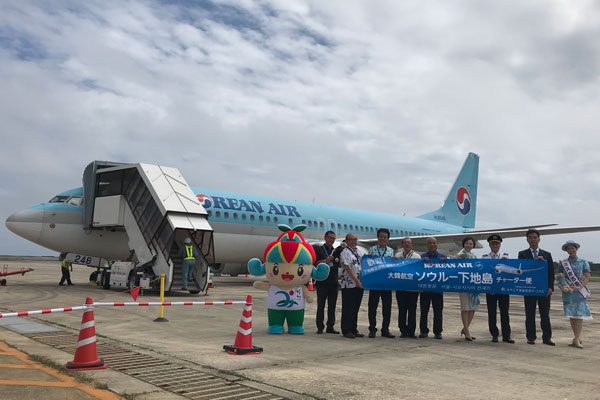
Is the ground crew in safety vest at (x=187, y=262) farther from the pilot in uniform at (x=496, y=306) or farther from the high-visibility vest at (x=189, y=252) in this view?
the pilot in uniform at (x=496, y=306)

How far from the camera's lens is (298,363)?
5746 millimetres

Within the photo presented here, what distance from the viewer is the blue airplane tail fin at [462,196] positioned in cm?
3459

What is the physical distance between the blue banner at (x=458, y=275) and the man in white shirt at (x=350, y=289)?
18 cm

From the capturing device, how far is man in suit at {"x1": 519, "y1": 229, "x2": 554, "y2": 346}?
7.73 meters

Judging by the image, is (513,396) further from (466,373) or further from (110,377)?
(110,377)

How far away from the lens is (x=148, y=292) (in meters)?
15.5

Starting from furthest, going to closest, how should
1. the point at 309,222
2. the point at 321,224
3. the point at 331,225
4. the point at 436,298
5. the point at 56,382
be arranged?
the point at 331,225
the point at 321,224
the point at 309,222
the point at 436,298
the point at 56,382

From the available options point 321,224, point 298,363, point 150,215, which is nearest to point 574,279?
point 298,363

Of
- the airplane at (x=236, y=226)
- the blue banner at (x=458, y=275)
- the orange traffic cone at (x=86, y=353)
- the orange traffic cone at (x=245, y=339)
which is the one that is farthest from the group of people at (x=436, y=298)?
the airplane at (x=236, y=226)

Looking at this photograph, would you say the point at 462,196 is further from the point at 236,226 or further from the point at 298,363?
the point at 298,363

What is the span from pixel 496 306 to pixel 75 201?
44.6 feet

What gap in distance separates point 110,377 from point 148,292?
36.3ft

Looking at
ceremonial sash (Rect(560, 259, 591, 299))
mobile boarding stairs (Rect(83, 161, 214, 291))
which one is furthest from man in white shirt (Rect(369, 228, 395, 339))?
mobile boarding stairs (Rect(83, 161, 214, 291))

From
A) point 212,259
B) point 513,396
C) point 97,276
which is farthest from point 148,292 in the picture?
point 513,396
